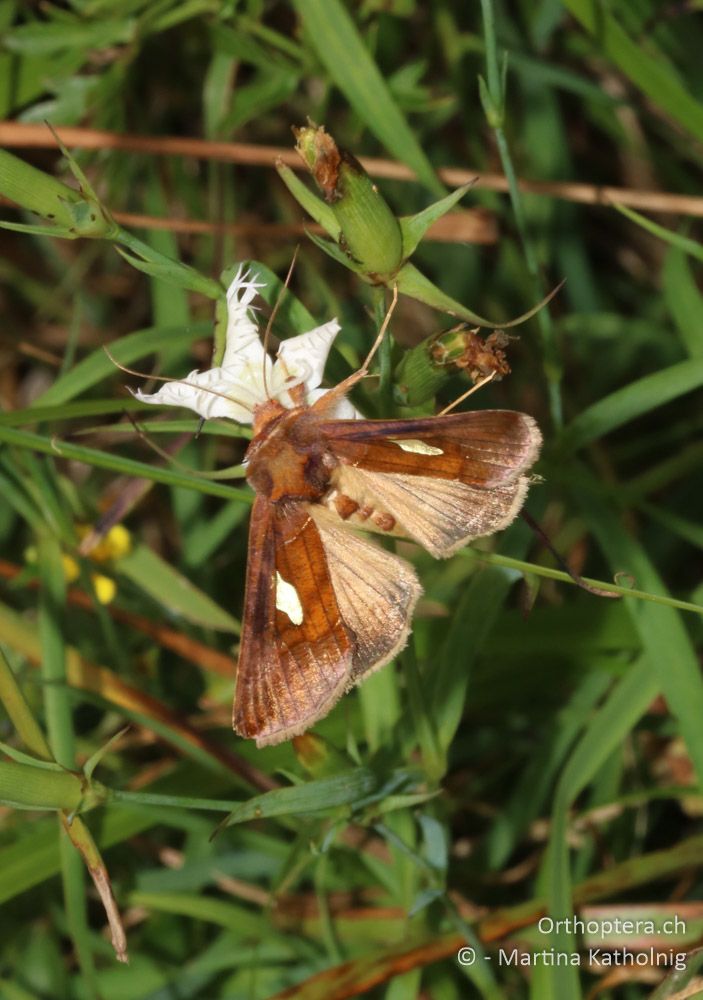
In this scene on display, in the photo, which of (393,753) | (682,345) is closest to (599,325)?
(682,345)

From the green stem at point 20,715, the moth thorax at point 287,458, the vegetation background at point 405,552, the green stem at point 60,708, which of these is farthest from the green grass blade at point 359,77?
the green stem at point 20,715

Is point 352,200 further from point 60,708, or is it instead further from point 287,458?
point 60,708

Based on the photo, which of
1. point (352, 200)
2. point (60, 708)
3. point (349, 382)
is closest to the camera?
point (352, 200)

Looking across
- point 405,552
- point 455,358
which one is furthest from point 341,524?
point 405,552

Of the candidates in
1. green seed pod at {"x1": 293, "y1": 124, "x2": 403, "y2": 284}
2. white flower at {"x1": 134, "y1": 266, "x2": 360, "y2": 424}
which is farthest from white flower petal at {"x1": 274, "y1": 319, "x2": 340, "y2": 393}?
green seed pod at {"x1": 293, "y1": 124, "x2": 403, "y2": 284}

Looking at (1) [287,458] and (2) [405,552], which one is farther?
(2) [405,552]

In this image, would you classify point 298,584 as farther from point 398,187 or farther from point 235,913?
point 398,187

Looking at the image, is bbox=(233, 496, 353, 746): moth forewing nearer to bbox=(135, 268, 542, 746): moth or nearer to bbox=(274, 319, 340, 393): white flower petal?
bbox=(135, 268, 542, 746): moth
